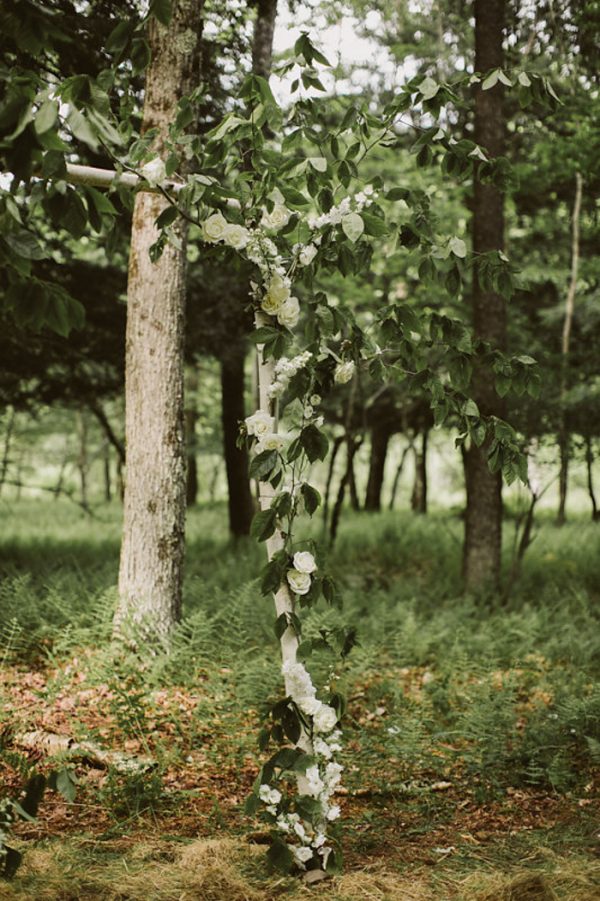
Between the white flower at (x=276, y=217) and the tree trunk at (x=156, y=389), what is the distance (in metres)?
3.23

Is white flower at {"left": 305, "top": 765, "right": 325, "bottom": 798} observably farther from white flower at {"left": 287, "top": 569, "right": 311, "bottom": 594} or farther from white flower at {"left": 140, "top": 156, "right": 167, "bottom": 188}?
white flower at {"left": 140, "top": 156, "right": 167, "bottom": 188}

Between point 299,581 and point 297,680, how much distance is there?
40cm

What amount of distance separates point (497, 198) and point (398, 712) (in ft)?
21.1

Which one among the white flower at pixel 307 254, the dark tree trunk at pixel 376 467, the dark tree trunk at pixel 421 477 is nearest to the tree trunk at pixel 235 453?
the dark tree trunk at pixel 421 477

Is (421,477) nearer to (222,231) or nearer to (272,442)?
(272,442)

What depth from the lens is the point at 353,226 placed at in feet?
9.31

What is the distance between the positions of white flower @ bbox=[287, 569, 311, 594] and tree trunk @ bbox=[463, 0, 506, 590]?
6302mm

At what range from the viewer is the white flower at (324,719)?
296 centimetres

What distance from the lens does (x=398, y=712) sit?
5492 millimetres

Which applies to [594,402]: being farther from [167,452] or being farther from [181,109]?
[181,109]

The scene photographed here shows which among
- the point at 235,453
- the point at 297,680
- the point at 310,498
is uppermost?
the point at 235,453

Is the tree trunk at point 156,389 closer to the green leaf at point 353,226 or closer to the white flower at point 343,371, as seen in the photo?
the white flower at point 343,371

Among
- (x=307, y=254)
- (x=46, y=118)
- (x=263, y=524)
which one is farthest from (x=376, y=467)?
(x=46, y=118)

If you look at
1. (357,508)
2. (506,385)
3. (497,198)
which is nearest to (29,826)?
(506,385)
